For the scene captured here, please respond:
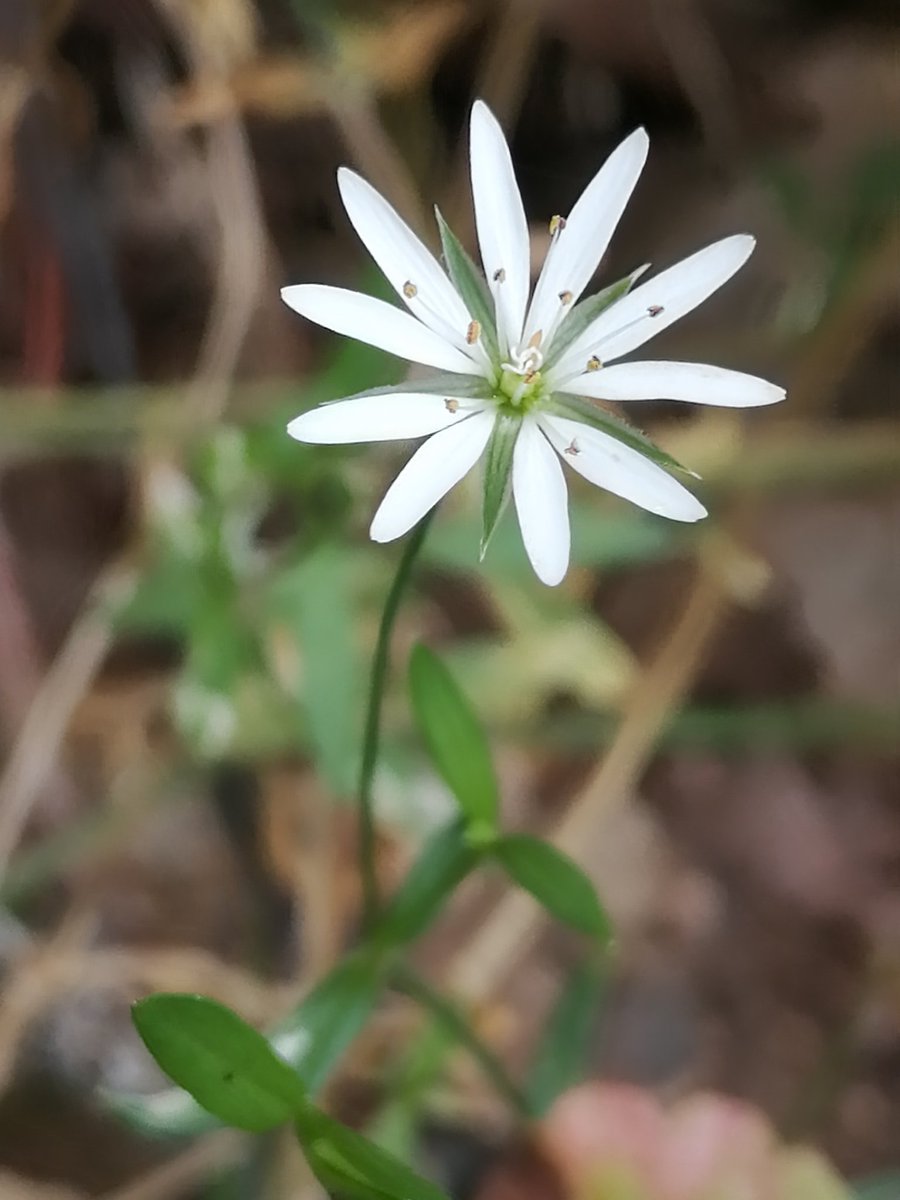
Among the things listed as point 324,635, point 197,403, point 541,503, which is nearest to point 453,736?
point 541,503

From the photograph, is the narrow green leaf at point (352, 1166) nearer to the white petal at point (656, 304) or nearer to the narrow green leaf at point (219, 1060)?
the narrow green leaf at point (219, 1060)

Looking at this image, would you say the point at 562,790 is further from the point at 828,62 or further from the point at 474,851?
the point at 828,62

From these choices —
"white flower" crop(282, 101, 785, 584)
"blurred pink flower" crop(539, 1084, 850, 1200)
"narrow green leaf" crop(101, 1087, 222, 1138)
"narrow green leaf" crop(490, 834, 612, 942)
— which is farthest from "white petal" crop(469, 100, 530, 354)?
"blurred pink flower" crop(539, 1084, 850, 1200)

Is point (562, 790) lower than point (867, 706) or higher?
lower

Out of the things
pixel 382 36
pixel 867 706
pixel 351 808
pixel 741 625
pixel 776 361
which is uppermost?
pixel 382 36

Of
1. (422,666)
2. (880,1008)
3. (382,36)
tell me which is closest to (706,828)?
(880,1008)

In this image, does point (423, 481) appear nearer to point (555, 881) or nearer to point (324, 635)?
point (555, 881)

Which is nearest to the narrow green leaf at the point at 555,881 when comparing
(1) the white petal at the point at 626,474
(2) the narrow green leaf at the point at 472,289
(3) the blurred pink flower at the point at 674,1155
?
(1) the white petal at the point at 626,474
